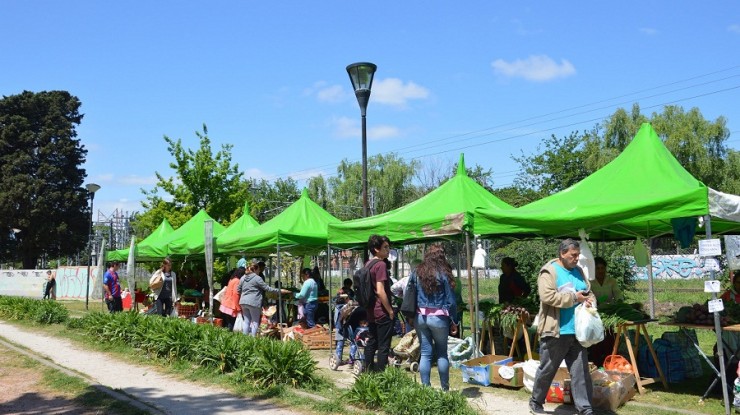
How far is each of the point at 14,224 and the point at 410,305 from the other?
51.9 m

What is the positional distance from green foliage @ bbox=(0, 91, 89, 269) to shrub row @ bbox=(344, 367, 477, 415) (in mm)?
50850

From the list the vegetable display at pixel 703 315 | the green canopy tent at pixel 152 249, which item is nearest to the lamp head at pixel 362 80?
the vegetable display at pixel 703 315

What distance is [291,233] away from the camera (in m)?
13.1

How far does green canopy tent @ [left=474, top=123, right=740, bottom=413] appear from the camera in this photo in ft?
22.2

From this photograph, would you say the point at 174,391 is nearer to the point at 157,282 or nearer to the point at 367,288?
the point at 367,288

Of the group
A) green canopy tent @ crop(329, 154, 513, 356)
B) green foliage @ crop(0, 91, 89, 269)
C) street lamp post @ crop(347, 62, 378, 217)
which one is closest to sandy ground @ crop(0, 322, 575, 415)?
green canopy tent @ crop(329, 154, 513, 356)

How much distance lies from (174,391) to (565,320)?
17.0 feet

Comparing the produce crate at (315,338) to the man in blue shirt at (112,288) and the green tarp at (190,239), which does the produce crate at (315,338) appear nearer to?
the green tarp at (190,239)

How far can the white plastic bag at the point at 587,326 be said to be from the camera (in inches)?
241

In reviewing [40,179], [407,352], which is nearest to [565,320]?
[407,352]

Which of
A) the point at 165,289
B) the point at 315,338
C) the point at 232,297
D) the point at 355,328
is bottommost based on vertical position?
the point at 315,338

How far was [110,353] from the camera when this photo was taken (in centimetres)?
1212

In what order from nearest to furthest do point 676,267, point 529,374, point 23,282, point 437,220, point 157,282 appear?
point 529,374
point 437,220
point 157,282
point 676,267
point 23,282

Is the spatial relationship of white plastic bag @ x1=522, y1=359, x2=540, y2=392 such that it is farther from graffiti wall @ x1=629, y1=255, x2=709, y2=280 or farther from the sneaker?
graffiti wall @ x1=629, y1=255, x2=709, y2=280
